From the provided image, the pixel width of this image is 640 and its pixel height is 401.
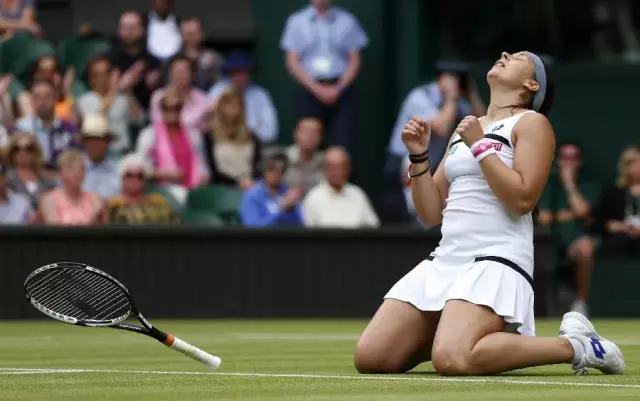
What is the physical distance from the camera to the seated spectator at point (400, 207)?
52.9 ft

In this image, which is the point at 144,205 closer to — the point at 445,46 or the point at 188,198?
the point at 188,198

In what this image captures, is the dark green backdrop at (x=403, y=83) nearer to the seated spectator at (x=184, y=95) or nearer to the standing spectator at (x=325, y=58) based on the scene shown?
the standing spectator at (x=325, y=58)

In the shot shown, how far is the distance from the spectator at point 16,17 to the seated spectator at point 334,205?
3652 mm

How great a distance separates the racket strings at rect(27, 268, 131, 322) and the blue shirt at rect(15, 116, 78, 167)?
9049 millimetres

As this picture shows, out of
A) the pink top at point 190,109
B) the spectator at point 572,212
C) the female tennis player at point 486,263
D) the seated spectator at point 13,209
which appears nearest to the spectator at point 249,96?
the pink top at point 190,109

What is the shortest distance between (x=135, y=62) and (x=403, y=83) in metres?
3.01

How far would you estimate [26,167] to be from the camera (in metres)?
15.3

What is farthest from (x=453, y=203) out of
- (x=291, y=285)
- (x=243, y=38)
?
(x=243, y=38)

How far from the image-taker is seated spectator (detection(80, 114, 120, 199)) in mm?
15664

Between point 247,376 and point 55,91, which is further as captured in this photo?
point 55,91

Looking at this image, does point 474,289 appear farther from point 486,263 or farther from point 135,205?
point 135,205

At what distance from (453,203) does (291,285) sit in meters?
7.64

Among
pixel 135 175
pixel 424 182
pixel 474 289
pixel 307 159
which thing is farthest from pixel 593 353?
pixel 307 159

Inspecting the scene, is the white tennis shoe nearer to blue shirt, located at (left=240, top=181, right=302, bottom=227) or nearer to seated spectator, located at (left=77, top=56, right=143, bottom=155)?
blue shirt, located at (left=240, top=181, right=302, bottom=227)
